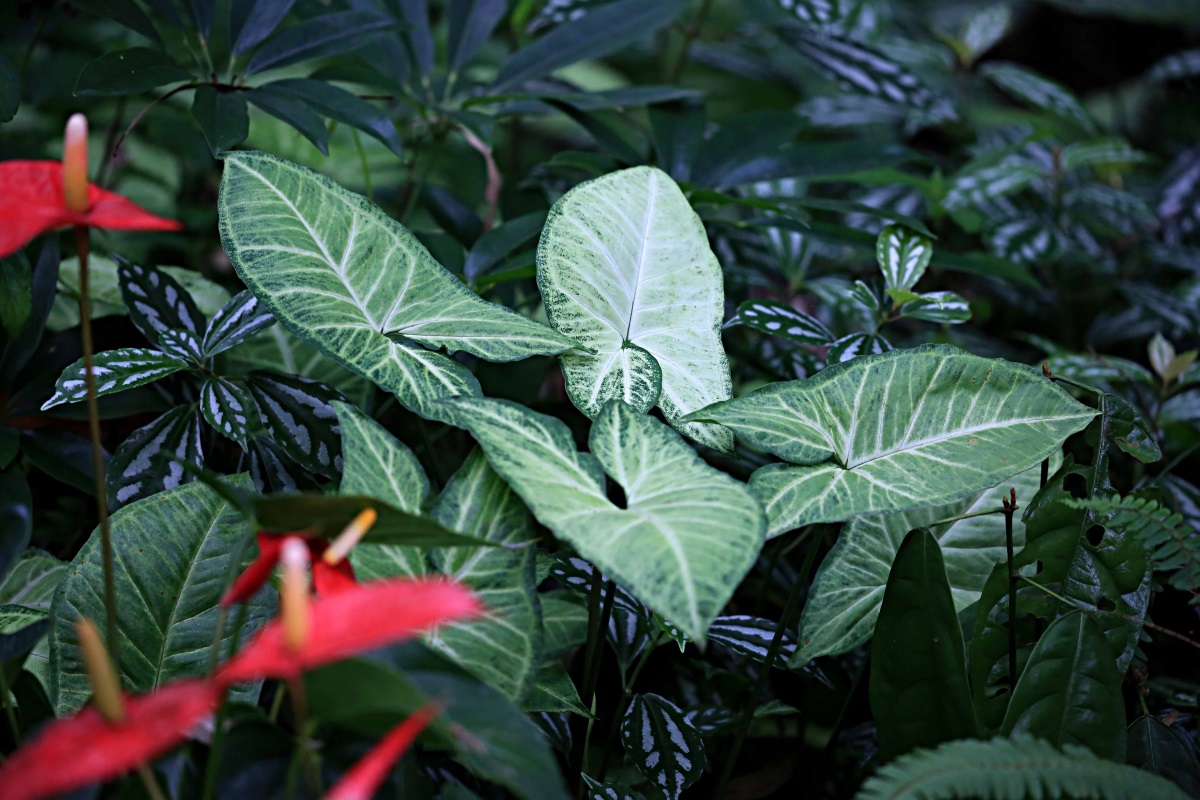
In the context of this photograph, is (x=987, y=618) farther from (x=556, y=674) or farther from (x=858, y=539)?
(x=556, y=674)

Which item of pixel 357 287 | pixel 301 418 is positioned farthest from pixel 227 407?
pixel 357 287

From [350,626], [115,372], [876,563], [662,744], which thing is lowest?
[662,744]

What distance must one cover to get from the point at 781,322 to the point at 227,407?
507mm

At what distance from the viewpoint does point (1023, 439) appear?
62 cm

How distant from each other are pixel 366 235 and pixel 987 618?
582 millimetres

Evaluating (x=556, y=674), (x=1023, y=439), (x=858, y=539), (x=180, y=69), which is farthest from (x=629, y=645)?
(x=180, y=69)

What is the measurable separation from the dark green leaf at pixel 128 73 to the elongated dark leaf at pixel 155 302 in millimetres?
158

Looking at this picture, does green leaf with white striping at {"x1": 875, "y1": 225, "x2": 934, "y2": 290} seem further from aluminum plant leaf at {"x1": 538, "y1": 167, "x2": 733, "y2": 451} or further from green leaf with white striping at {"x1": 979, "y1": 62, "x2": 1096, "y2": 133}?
green leaf with white striping at {"x1": 979, "y1": 62, "x2": 1096, "y2": 133}

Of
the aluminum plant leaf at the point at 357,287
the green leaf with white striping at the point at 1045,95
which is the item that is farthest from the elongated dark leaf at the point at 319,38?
the green leaf with white striping at the point at 1045,95

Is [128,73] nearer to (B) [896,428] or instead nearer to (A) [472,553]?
(A) [472,553]

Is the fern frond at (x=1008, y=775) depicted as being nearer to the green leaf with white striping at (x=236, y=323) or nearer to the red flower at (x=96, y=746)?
the red flower at (x=96, y=746)

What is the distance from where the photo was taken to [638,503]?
546mm

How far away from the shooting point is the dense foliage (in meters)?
0.45

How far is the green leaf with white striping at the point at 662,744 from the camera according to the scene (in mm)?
669
